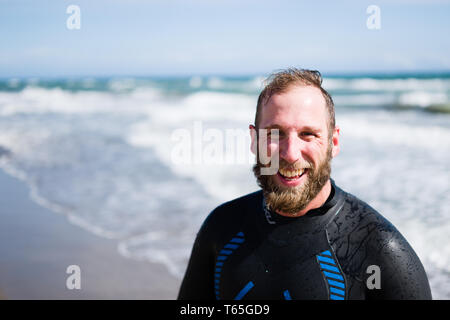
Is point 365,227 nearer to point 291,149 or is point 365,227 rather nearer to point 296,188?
point 296,188

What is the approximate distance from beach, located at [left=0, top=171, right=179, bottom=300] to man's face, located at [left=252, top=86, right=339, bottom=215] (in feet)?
10.0

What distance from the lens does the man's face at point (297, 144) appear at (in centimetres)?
200

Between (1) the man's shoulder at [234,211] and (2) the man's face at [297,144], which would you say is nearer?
(2) the man's face at [297,144]

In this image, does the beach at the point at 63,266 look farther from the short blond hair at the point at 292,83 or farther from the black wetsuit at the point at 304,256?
the short blond hair at the point at 292,83

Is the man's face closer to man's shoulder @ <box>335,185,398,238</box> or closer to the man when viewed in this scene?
the man

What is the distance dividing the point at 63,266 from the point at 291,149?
4213 millimetres

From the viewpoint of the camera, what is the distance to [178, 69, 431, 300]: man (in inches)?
75.7

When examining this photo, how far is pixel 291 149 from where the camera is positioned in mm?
1988
